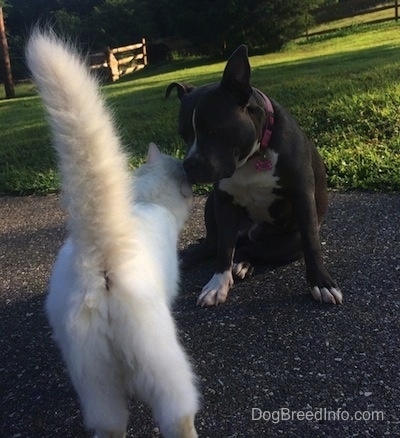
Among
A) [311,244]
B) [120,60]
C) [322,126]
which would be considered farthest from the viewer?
[120,60]

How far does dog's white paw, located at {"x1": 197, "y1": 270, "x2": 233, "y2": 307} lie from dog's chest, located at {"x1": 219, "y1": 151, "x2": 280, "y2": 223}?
18.1 inches

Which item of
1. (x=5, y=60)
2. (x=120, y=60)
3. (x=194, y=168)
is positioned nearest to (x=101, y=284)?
(x=194, y=168)

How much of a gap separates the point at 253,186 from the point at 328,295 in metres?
0.79

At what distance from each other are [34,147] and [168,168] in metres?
5.55

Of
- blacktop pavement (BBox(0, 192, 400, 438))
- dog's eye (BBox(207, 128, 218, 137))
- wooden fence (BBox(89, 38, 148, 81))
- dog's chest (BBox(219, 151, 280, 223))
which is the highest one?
dog's eye (BBox(207, 128, 218, 137))

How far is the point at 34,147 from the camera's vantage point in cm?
798

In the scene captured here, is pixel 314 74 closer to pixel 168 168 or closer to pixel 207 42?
pixel 168 168

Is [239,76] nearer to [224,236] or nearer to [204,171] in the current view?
[204,171]

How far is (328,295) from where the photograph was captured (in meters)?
3.28

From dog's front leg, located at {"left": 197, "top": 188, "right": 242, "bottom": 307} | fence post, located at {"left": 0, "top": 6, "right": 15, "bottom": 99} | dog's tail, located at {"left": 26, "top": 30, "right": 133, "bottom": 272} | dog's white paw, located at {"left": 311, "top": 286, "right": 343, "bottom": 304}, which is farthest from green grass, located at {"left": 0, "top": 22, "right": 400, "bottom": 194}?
fence post, located at {"left": 0, "top": 6, "right": 15, "bottom": 99}

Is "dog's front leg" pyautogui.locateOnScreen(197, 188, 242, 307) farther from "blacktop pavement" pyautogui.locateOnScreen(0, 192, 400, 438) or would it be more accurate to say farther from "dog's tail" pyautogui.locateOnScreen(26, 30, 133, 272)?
"dog's tail" pyautogui.locateOnScreen(26, 30, 133, 272)

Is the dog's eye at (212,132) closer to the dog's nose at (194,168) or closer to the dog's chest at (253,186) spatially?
the dog's nose at (194,168)

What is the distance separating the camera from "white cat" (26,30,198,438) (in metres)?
1.89

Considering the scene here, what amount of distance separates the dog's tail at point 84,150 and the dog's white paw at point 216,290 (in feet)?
4.94
